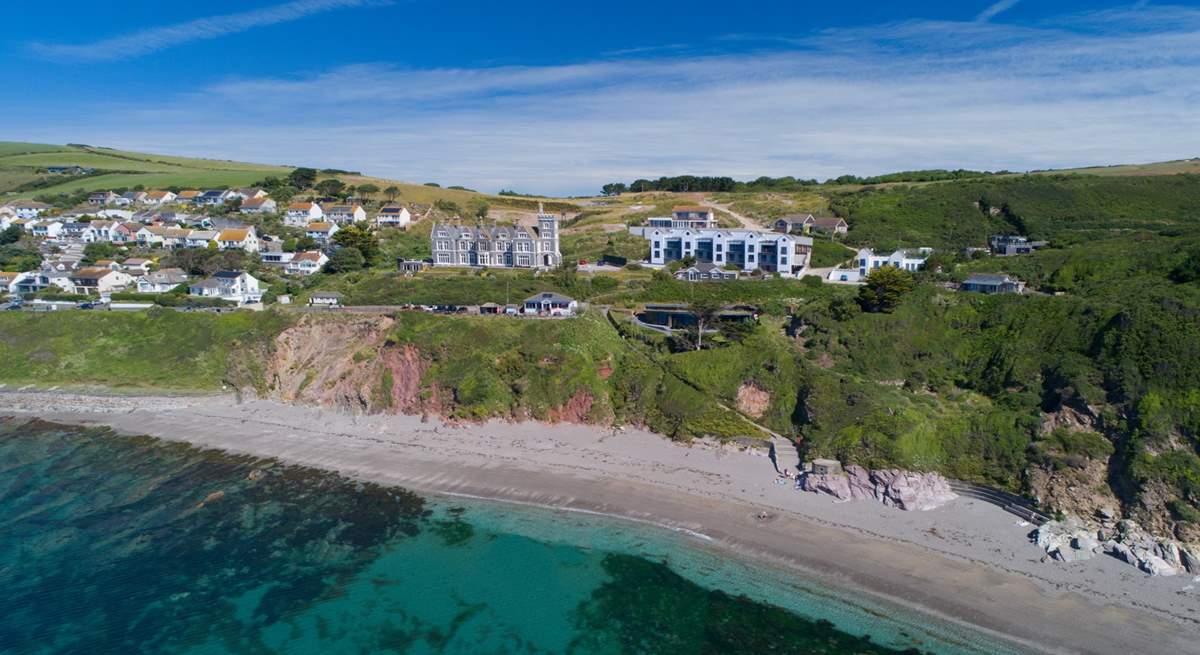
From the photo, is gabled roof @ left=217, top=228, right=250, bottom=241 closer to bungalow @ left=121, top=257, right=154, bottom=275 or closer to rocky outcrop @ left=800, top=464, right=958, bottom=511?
bungalow @ left=121, top=257, right=154, bottom=275

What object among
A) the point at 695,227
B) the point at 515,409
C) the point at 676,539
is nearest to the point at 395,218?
the point at 695,227

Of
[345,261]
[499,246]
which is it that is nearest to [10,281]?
[345,261]

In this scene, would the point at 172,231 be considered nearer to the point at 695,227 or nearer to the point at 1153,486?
the point at 695,227

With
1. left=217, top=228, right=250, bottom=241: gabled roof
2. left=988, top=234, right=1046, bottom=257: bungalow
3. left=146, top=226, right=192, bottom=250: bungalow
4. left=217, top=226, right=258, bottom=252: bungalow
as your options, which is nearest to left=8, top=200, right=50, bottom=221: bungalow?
left=146, top=226, right=192, bottom=250: bungalow

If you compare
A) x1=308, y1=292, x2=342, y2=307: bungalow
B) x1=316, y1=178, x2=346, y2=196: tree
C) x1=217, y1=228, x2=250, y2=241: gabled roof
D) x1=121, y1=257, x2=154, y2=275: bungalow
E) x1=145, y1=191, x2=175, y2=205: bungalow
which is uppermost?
x1=316, y1=178, x2=346, y2=196: tree

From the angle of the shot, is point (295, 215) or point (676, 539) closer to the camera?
point (676, 539)
